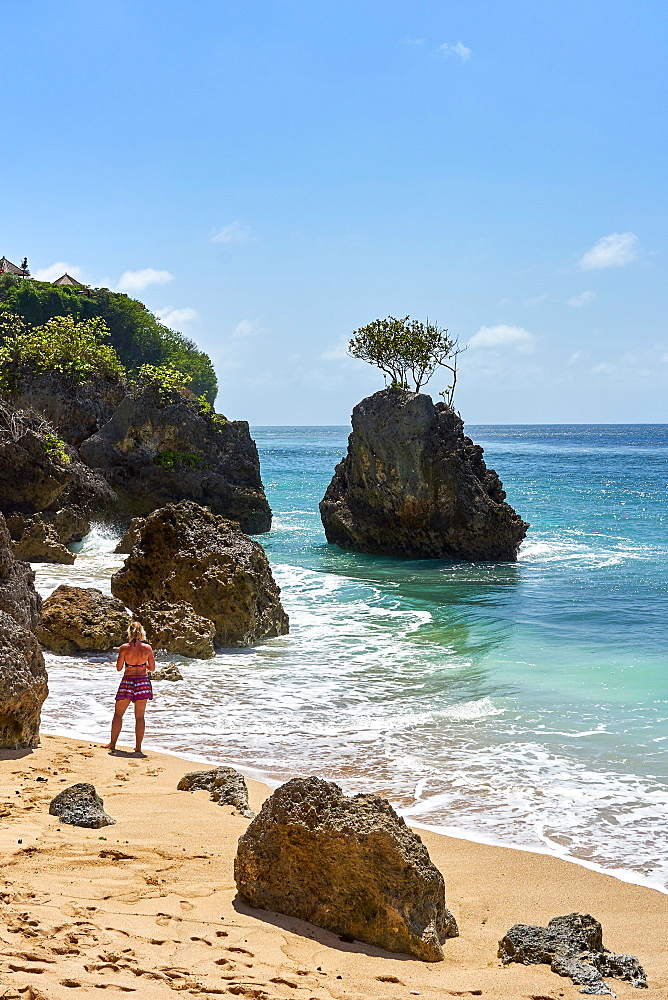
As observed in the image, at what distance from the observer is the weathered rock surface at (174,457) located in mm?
25750

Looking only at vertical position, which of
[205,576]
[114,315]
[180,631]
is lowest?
[180,631]

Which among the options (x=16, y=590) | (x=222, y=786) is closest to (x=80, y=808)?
(x=222, y=786)

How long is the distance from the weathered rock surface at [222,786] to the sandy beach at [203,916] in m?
0.12

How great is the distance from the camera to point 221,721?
9.61m

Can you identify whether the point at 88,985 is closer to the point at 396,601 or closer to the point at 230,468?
the point at 396,601

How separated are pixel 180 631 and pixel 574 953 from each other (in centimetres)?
857

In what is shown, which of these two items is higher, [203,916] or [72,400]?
[72,400]

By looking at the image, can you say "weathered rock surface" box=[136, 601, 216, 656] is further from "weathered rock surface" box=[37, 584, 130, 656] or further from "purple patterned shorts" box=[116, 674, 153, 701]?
"purple patterned shorts" box=[116, 674, 153, 701]

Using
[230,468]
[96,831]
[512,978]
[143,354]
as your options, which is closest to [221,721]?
[96,831]

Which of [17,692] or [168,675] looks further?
[168,675]

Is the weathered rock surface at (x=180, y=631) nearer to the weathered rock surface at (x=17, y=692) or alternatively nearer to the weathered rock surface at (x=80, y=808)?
the weathered rock surface at (x=17, y=692)

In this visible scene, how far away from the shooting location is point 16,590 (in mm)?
9273

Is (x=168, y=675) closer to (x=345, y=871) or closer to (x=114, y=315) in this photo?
(x=345, y=871)

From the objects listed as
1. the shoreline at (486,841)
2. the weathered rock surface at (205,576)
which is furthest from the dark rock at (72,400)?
the shoreline at (486,841)
